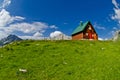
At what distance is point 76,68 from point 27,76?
7.34 meters

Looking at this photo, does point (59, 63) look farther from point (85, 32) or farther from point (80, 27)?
point (80, 27)

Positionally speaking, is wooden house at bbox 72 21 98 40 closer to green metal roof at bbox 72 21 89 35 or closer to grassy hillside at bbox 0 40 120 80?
green metal roof at bbox 72 21 89 35

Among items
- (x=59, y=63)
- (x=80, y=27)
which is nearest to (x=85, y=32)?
(x=80, y=27)

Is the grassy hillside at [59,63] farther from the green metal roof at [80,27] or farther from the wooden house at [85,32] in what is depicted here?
the green metal roof at [80,27]

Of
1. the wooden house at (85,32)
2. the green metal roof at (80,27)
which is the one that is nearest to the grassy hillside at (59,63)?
the wooden house at (85,32)

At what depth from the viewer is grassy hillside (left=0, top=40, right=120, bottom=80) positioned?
32250 millimetres

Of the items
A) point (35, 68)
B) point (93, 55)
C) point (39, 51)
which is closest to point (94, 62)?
point (93, 55)

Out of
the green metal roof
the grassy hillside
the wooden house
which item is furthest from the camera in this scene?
the green metal roof

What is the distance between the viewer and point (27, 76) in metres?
32.2

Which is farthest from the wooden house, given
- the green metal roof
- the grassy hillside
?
the grassy hillside

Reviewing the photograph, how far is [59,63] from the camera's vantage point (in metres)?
38.0

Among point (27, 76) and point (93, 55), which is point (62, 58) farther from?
point (27, 76)

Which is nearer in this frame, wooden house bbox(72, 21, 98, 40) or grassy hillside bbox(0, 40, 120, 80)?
grassy hillside bbox(0, 40, 120, 80)

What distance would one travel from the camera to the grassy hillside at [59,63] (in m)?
32.2
